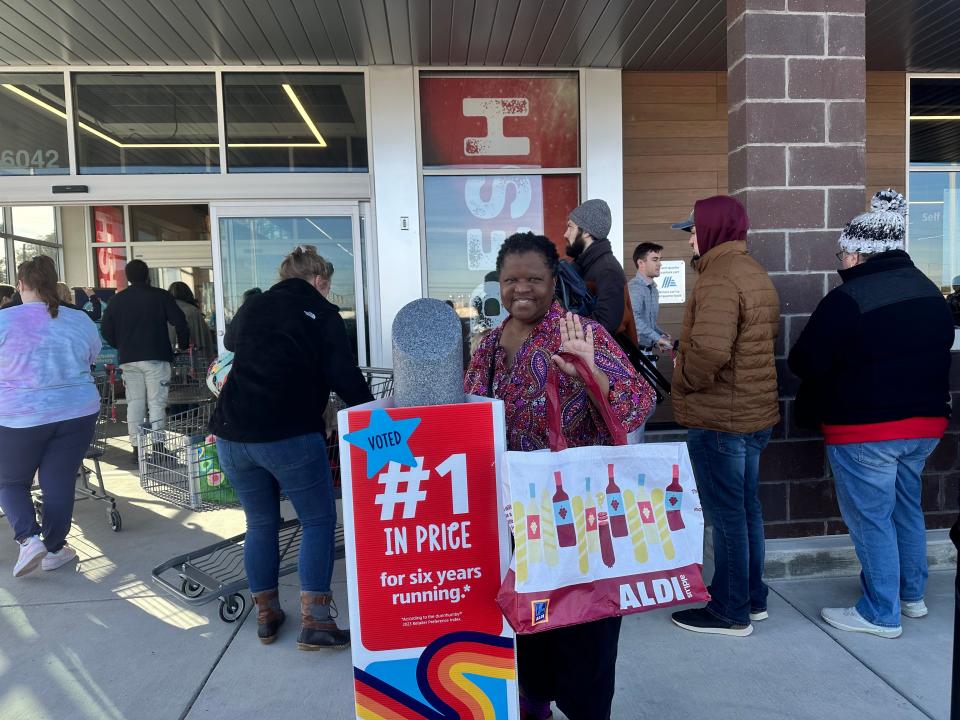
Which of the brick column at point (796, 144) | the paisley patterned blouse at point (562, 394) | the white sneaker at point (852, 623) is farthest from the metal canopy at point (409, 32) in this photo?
the white sneaker at point (852, 623)

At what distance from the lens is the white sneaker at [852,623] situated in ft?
10.2

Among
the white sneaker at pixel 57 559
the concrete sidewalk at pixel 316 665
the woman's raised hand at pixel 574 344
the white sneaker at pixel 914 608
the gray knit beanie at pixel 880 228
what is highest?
the gray knit beanie at pixel 880 228

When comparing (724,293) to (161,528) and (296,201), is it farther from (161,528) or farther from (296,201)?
(296,201)

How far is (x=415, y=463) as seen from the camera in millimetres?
1890

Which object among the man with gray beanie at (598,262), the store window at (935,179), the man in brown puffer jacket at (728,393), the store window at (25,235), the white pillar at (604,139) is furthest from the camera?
the store window at (25,235)

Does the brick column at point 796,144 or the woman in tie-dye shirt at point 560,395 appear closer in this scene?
the woman in tie-dye shirt at point 560,395

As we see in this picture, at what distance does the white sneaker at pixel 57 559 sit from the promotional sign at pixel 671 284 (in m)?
5.46

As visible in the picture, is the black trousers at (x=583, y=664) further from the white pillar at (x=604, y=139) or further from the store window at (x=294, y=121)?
the store window at (x=294, y=121)

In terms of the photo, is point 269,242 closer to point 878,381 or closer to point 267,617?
point 267,617

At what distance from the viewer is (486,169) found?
668cm

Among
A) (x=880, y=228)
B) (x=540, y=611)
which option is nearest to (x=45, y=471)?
(x=540, y=611)

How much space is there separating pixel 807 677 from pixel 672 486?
1617mm

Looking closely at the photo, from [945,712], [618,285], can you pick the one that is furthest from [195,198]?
[945,712]

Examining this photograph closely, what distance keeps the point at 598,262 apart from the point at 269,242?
164 inches
